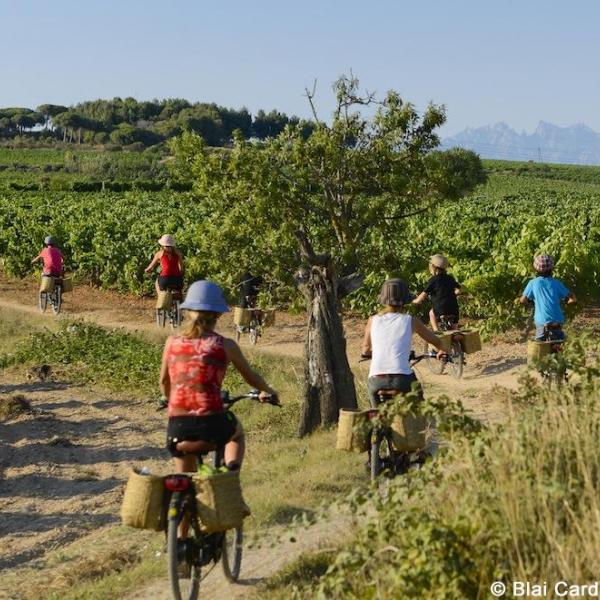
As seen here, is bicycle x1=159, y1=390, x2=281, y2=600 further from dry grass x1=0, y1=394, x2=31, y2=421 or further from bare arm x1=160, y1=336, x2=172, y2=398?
dry grass x1=0, y1=394, x2=31, y2=421

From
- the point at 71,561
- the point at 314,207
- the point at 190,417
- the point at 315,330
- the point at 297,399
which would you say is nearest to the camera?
the point at 190,417

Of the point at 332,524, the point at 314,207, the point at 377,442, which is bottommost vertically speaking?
the point at 332,524

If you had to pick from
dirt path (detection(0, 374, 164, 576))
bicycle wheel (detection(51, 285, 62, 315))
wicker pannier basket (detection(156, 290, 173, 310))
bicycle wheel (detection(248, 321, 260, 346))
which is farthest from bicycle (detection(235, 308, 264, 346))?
bicycle wheel (detection(51, 285, 62, 315))

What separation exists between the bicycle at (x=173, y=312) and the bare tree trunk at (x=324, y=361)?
7.46 meters

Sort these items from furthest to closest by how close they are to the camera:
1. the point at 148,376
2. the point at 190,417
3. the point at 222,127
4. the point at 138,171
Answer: the point at 222,127
the point at 138,171
the point at 148,376
the point at 190,417

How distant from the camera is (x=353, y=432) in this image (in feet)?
27.5

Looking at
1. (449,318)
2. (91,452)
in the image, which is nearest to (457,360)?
(449,318)

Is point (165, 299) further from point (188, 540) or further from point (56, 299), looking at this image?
point (188, 540)

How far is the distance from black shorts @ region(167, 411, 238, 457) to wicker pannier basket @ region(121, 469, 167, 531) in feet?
1.15

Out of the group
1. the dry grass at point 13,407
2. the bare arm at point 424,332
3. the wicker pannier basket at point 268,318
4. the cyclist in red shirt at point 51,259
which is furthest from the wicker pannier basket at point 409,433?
the cyclist in red shirt at point 51,259

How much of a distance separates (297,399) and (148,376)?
140 inches

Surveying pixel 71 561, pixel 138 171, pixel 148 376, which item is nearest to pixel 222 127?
pixel 138 171

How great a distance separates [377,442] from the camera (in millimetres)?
8438

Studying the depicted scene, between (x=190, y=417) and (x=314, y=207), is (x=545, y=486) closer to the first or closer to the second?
(x=190, y=417)
